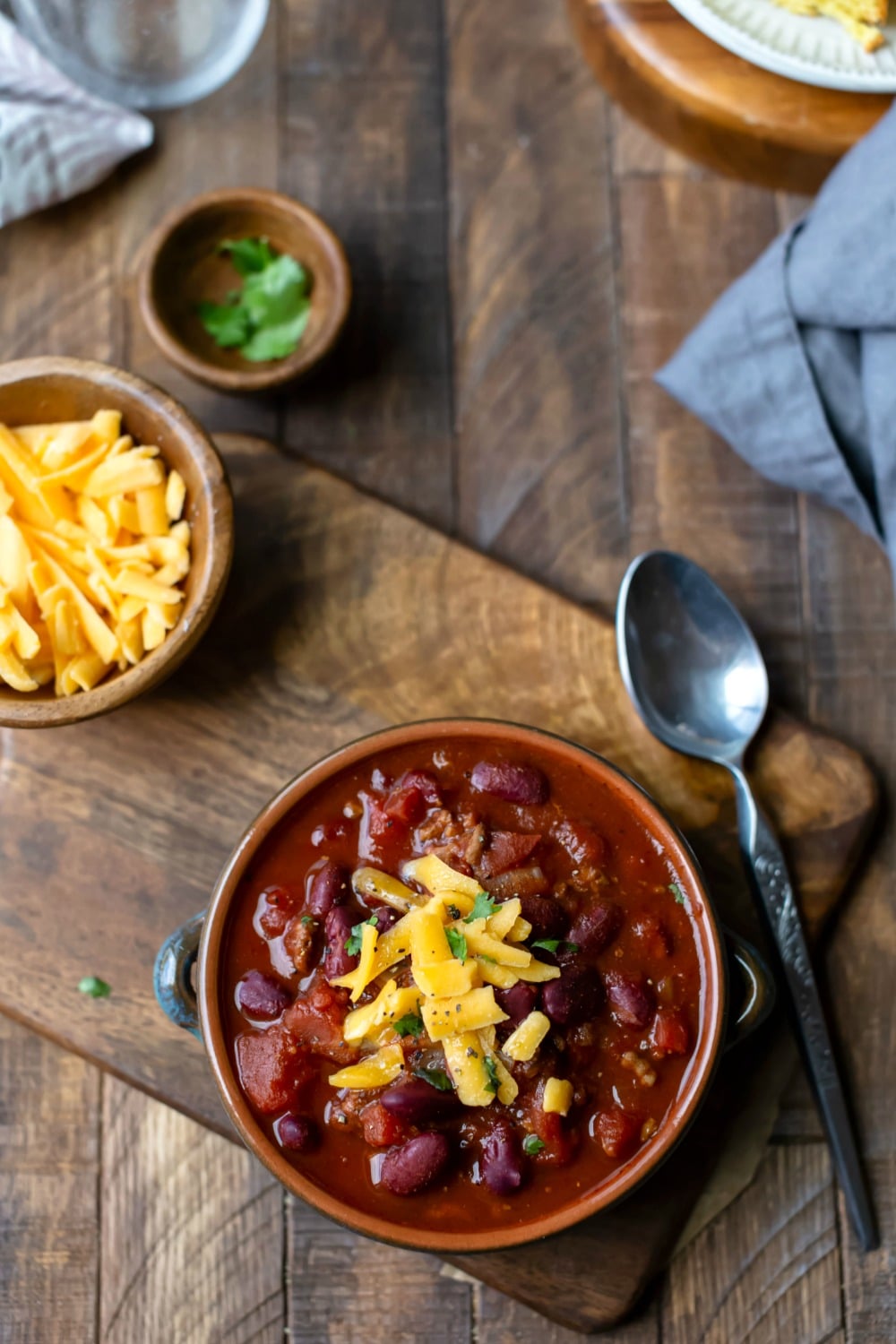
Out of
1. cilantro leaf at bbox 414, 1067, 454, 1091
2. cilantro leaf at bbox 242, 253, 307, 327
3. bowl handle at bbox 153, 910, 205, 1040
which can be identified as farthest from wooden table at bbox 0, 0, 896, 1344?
cilantro leaf at bbox 414, 1067, 454, 1091

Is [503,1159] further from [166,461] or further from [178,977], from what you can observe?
[166,461]

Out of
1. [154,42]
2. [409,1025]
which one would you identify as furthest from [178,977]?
[154,42]

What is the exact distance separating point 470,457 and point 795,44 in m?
1.10

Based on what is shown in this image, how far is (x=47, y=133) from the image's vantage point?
269cm

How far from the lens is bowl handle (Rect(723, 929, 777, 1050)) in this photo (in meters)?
2.15

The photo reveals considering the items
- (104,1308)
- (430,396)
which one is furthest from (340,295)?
(104,1308)

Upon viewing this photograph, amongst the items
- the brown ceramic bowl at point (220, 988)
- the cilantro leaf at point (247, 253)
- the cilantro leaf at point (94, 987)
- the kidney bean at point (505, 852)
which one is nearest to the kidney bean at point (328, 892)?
the brown ceramic bowl at point (220, 988)

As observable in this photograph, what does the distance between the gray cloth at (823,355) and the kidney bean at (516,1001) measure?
1229 mm

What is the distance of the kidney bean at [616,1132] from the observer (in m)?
2.00

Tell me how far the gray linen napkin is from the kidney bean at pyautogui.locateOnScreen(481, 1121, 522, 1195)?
2.20 m

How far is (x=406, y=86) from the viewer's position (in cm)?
282

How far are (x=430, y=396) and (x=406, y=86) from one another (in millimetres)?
760

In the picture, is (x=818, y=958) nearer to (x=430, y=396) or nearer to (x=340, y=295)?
(x=430, y=396)

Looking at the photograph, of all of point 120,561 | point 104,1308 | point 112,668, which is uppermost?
point 120,561
